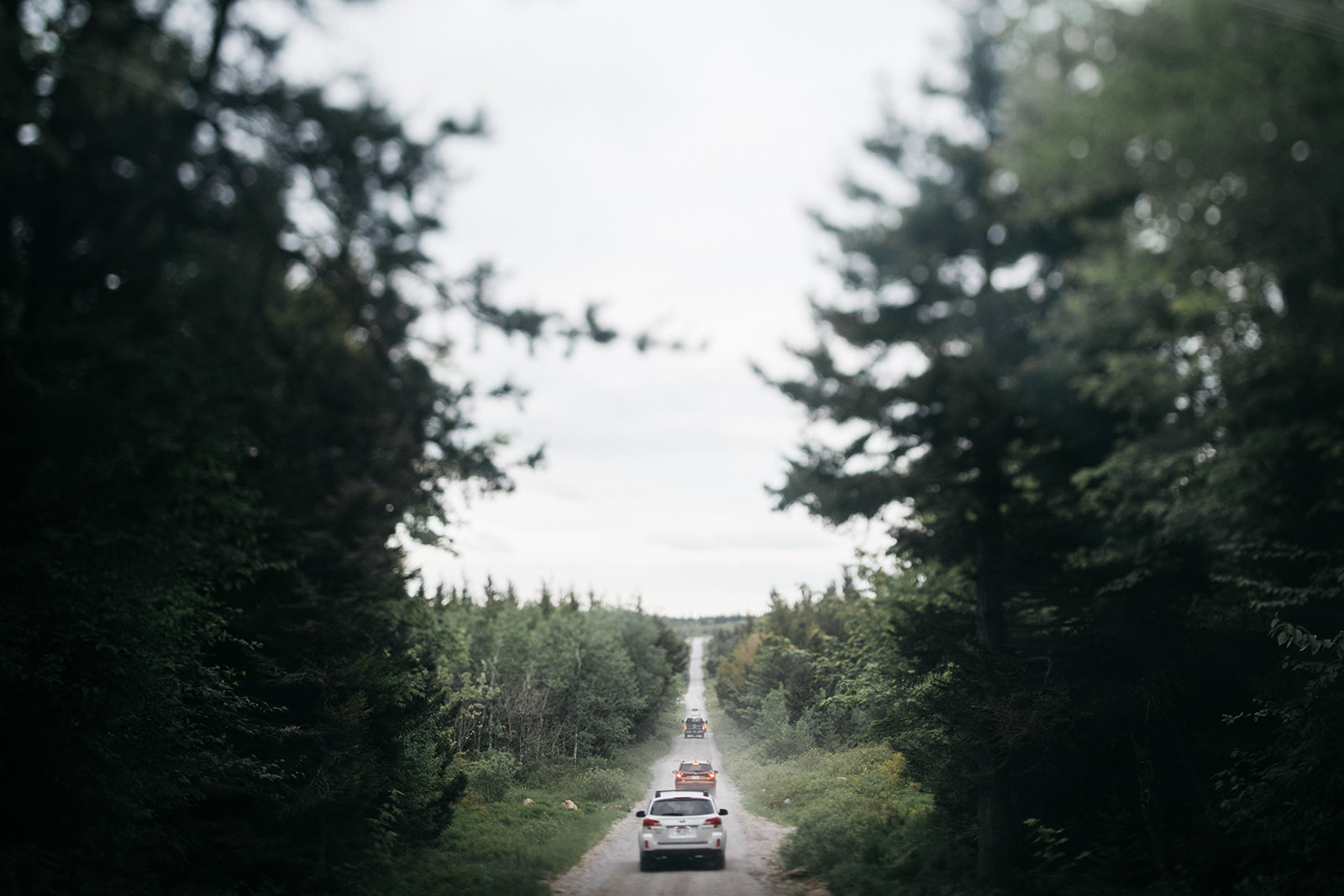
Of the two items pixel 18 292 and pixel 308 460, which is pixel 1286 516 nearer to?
pixel 308 460

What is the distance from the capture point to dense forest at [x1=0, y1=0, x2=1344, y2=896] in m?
5.85

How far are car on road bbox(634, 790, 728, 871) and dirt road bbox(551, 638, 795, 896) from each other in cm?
32

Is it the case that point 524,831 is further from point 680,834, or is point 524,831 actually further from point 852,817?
point 852,817

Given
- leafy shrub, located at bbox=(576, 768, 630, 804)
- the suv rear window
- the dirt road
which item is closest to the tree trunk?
the dirt road

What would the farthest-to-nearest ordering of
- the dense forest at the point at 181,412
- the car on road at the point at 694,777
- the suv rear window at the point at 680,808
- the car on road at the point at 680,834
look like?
1. the car on road at the point at 694,777
2. the suv rear window at the point at 680,808
3. the car on road at the point at 680,834
4. the dense forest at the point at 181,412

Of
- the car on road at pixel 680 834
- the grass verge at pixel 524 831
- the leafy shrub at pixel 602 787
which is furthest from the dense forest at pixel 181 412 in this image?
the leafy shrub at pixel 602 787

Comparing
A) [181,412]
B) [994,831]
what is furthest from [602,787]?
[181,412]

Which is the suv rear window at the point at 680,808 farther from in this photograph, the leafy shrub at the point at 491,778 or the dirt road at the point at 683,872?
the leafy shrub at the point at 491,778

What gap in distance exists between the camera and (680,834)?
15578 millimetres

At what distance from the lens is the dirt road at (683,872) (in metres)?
13.6

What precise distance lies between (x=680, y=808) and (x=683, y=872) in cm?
119

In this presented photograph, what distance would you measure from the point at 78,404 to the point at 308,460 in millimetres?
1833

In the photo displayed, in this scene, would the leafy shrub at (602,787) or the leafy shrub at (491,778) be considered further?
the leafy shrub at (602,787)

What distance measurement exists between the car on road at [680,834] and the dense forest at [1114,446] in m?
3.01
